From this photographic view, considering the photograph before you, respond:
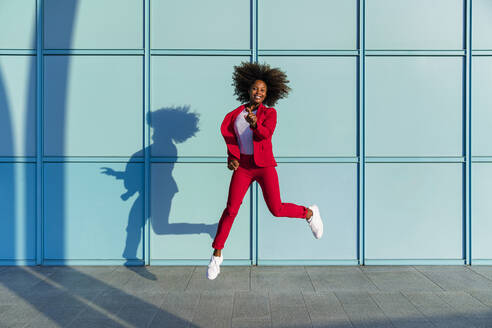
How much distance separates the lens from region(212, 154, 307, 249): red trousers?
14.1 ft

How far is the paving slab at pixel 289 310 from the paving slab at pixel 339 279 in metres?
0.42

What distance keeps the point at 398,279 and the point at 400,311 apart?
1077mm

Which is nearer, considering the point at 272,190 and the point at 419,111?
the point at 272,190

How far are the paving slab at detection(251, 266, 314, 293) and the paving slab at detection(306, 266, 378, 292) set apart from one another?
0.10 m

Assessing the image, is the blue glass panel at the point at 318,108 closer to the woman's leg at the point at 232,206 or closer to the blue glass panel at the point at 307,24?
the blue glass panel at the point at 307,24

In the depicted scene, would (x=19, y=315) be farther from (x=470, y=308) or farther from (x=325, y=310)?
(x=470, y=308)

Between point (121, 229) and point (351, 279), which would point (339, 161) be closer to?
point (351, 279)

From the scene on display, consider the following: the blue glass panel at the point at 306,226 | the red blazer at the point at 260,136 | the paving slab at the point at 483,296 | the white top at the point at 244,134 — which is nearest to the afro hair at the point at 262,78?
the red blazer at the point at 260,136

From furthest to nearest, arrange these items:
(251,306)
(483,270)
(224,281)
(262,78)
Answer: (483,270) < (224,281) < (262,78) < (251,306)

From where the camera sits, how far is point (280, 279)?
15.5 feet

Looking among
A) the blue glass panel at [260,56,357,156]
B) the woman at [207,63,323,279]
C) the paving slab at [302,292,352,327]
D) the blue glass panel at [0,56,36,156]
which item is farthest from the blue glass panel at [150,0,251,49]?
the paving slab at [302,292,352,327]

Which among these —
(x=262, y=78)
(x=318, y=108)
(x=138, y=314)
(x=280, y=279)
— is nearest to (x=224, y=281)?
(x=280, y=279)

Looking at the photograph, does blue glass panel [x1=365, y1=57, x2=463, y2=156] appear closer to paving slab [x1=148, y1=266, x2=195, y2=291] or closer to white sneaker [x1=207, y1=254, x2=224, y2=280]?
white sneaker [x1=207, y1=254, x2=224, y2=280]

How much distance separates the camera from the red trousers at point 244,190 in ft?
14.1
